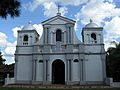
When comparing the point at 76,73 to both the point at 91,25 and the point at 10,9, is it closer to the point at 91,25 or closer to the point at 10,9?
the point at 91,25

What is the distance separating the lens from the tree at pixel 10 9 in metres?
16.9

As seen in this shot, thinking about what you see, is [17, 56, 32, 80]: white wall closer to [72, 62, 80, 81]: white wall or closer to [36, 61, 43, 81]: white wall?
[36, 61, 43, 81]: white wall

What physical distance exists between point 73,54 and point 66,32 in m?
3.80

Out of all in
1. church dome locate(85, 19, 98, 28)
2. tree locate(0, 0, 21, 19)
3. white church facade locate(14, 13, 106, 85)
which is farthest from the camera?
church dome locate(85, 19, 98, 28)

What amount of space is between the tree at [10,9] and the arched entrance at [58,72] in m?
24.0

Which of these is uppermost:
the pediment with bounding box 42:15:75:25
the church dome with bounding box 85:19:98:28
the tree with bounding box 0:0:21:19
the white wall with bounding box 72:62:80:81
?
the pediment with bounding box 42:15:75:25

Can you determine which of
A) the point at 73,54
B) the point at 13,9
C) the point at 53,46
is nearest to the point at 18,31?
the point at 53,46

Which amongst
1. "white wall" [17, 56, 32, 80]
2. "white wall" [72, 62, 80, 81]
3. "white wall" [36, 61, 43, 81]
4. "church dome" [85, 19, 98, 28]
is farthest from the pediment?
"white wall" [72, 62, 80, 81]

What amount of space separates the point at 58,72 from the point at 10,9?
87.2 feet

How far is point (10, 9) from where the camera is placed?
17.2 m

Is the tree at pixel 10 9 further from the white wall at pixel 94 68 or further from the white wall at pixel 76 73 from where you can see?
the white wall at pixel 94 68

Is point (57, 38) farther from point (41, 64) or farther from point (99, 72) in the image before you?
point (99, 72)

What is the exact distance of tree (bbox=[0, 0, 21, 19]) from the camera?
55.4 feet

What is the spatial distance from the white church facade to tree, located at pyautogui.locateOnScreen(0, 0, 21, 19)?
2204 centimetres
